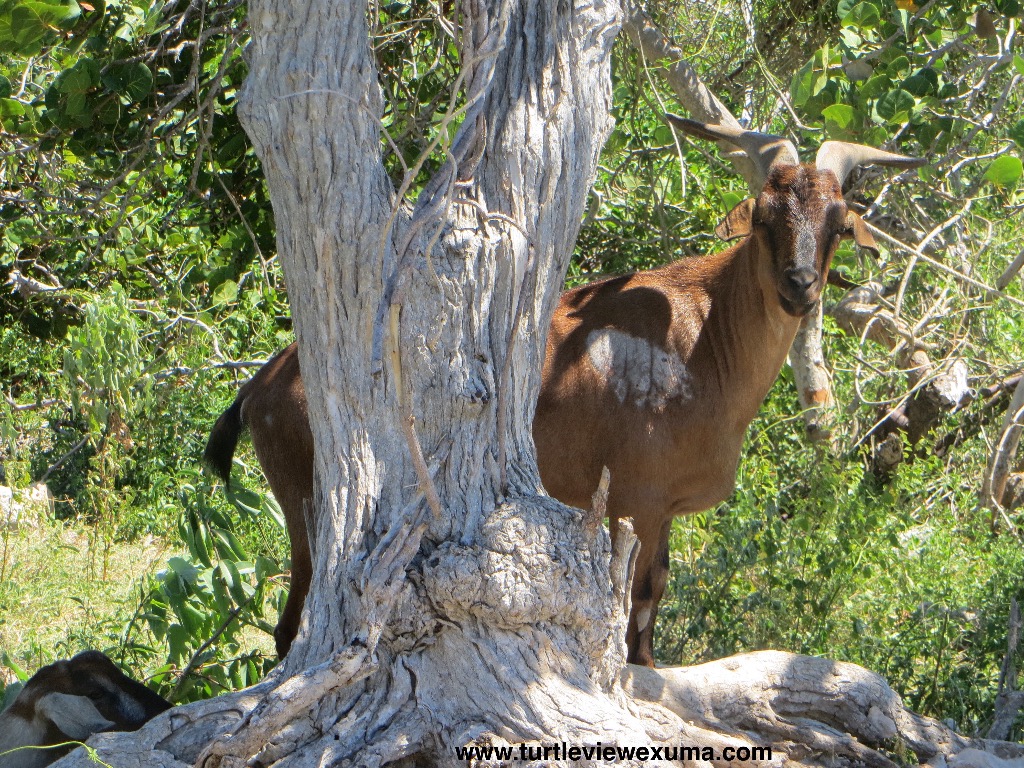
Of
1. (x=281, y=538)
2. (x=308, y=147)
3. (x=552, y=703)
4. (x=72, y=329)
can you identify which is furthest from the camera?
(x=281, y=538)

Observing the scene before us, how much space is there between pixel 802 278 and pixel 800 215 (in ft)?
1.02

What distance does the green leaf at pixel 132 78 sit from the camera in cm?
450

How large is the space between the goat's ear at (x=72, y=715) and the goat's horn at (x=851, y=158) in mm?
3700

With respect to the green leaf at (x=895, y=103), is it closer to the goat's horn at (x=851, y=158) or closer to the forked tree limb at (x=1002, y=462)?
the goat's horn at (x=851, y=158)

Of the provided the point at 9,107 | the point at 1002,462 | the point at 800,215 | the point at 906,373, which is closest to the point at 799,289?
the point at 800,215

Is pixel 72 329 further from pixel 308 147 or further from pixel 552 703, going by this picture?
pixel 552 703

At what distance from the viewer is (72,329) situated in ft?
20.2

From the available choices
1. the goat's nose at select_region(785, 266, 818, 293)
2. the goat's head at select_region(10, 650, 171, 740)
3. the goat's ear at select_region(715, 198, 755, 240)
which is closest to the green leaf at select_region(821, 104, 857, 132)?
the goat's ear at select_region(715, 198, 755, 240)

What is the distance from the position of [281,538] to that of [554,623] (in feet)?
13.4

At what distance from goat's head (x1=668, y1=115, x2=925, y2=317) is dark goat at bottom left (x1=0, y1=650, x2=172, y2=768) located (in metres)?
3.00

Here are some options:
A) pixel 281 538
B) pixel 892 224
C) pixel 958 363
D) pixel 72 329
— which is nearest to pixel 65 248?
pixel 72 329

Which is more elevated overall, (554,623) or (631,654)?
(554,623)

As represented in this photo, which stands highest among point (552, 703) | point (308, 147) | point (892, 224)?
point (892, 224)

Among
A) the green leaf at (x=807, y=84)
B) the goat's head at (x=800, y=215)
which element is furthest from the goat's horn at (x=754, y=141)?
the green leaf at (x=807, y=84)
